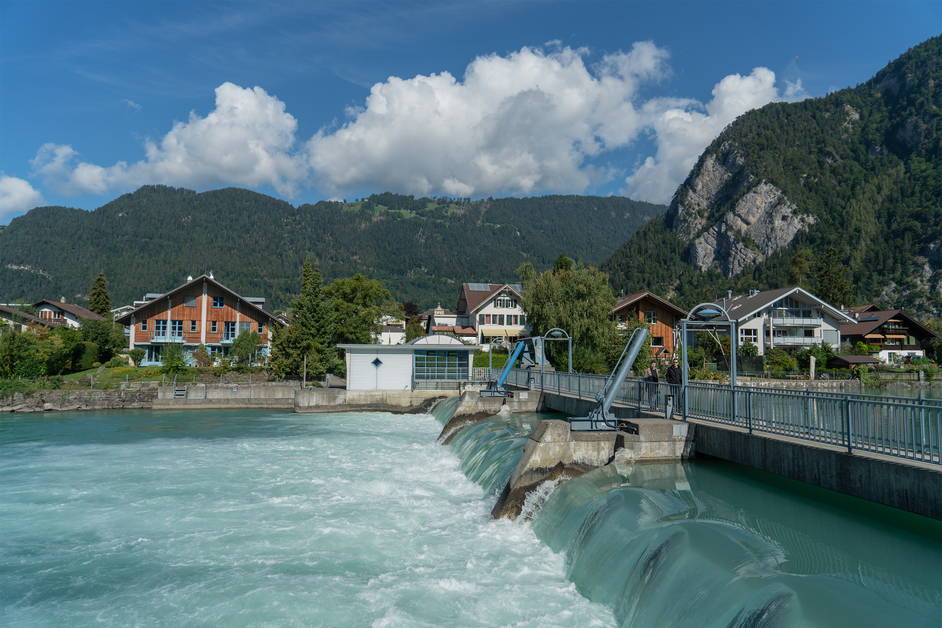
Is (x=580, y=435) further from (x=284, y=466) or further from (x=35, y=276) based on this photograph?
(x=35, y=276)

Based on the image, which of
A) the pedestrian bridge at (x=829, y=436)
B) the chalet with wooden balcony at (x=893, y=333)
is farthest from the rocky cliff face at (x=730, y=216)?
the pedestrian bridge at (x=829, y=436)

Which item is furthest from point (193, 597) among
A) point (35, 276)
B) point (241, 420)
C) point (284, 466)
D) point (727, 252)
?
point (35, 276)

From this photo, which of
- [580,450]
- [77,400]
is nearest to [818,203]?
[77,400]

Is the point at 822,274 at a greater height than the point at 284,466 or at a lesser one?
greater

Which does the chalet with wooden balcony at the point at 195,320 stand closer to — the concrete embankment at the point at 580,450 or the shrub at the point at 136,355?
the shrub at the point at 136,355

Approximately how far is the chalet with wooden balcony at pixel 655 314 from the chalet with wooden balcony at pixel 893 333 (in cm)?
2675

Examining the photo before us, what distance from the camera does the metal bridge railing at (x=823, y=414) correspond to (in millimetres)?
9414

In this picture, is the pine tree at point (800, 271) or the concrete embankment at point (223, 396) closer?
the concrete embankment at point (223, 396)

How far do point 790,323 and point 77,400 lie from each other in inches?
2718

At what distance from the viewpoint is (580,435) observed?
1445 centimetres

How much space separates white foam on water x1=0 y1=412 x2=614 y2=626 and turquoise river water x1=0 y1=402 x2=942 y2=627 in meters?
0.05

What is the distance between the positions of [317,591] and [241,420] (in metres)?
27.4

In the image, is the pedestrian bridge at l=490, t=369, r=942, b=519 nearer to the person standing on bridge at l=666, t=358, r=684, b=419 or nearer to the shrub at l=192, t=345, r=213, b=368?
the person standing on bridge at l=666, t=358, r=684, b=419

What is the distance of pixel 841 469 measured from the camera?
1052 cm
